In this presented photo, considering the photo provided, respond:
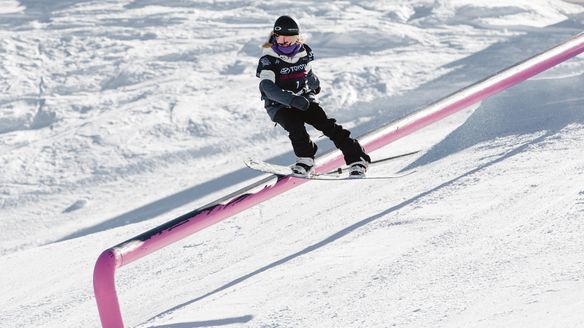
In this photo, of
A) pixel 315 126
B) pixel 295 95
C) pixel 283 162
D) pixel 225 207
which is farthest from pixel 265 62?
pixel 283 162

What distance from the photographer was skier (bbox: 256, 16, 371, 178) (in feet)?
15.7

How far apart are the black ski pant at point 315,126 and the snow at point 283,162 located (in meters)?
0.66

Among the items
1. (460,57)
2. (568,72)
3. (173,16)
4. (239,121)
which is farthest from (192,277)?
(173,16)

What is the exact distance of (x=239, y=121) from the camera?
10.6 metres

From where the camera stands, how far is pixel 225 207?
15.9 feet

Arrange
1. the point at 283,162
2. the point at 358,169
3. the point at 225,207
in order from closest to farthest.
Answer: the point at 225,207
the point at 358,169
the point at 283,162

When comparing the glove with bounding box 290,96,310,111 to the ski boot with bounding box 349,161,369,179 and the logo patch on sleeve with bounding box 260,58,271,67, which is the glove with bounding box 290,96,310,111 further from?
the ski boot with bounding box 349,161,369,179

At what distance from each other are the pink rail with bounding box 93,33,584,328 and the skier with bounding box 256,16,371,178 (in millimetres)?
A: 277

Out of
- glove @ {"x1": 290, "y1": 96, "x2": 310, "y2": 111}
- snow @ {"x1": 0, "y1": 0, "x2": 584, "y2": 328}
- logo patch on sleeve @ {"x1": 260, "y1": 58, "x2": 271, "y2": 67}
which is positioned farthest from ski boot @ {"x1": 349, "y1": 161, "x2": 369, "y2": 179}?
logo patch on sleeve @ {"x1": 260, "y1": 58, "x2": 271, "y2": 67}

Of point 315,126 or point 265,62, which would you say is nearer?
point 265,62

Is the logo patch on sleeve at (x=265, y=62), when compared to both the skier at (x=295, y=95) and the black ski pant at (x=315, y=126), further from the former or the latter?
the black ski pant at (x=315, y=126)

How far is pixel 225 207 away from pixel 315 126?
2.35 ft

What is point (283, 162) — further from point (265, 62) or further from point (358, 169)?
point (265, 62)

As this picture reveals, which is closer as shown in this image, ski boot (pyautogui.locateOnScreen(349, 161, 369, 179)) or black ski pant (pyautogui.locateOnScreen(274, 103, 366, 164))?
black ski pant (pyautogui.locateOnScreen(274, 103, 366, 164))
